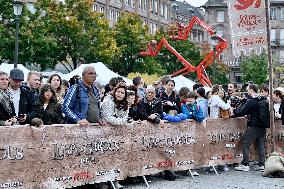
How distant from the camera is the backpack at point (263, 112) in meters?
13.2

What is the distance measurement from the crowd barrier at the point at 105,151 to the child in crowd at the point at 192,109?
168mm

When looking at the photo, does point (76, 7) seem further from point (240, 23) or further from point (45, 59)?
point (240, 23)

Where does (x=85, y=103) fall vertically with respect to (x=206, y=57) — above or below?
below

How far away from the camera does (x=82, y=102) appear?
9641 millimetres

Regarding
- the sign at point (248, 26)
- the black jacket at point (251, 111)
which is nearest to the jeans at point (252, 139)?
the black jacket at point (251, 111)

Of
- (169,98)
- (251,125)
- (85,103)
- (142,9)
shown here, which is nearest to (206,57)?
(251,125)

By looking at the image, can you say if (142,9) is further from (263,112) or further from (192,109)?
(192,109)

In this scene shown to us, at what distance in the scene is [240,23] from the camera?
12703mm

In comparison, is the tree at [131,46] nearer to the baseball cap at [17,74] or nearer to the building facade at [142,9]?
the building facade at [142,9]

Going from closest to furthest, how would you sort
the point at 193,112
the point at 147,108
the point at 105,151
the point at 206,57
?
the point at 105,151, the point at 147,108, the point at 193,112, the point at 206,57

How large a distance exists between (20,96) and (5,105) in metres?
0.48

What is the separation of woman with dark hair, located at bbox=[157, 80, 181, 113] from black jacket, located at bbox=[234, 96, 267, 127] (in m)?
1.53

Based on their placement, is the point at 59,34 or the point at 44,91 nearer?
the point at 44,91

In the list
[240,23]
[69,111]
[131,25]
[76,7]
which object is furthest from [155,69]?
[69,111]
